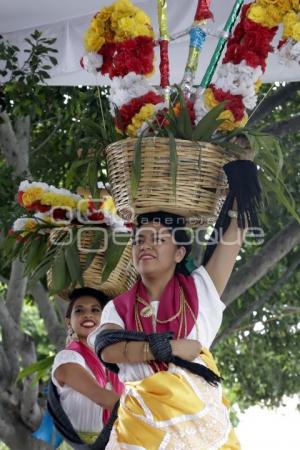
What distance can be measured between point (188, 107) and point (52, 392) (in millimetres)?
1356

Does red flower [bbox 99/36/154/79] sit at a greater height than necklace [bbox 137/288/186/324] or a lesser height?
greater

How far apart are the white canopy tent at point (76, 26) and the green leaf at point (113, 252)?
911mm

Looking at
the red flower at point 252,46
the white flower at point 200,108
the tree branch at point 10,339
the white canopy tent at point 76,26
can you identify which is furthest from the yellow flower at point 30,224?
the tree branch at point 10,339

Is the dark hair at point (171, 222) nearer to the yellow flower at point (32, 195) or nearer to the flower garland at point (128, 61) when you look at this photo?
the flower garland at point (128, 61)

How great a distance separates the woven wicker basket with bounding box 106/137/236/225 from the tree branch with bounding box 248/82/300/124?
99.3 inches

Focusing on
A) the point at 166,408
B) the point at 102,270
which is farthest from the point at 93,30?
the point at 166,408

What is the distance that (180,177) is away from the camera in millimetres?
3115

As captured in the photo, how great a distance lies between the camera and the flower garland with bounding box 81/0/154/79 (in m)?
3.30

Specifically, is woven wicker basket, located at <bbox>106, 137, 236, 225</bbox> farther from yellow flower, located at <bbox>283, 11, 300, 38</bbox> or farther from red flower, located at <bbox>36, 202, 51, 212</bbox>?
red flower, located at <bbox>36, 202, 51, 212</bbox>

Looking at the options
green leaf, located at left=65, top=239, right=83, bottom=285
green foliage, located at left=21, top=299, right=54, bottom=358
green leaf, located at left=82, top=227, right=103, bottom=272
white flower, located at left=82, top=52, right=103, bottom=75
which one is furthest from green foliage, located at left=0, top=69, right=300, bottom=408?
green foliage, located at left=21, top=299, right=54, bottom=358

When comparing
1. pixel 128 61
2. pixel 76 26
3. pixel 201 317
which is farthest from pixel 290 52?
pixel 76 26

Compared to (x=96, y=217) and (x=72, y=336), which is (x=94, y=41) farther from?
(x=72, y=336)

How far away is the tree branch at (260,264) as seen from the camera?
548 centimetres

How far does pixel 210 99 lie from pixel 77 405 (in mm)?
1405
